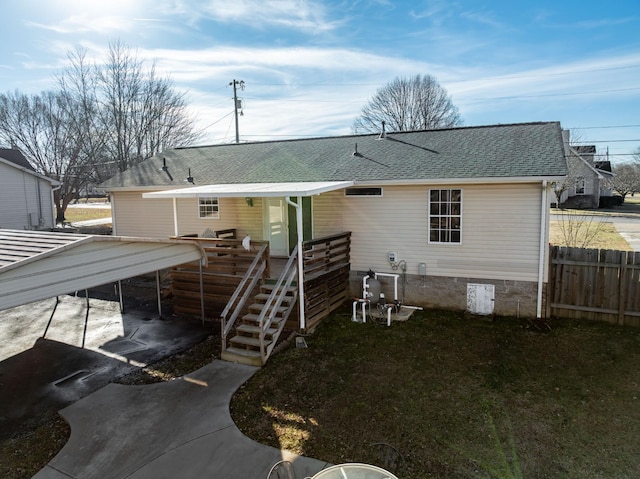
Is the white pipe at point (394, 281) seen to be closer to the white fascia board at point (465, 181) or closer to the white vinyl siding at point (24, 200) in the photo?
the white fascia board at point (465, 181)

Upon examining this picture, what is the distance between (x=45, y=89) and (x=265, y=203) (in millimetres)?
30679

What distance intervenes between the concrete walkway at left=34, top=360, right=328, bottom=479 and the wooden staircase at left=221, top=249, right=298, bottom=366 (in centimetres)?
78

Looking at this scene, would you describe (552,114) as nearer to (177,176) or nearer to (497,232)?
(497,232)

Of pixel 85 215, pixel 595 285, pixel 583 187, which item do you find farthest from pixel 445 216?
pixel 85 215

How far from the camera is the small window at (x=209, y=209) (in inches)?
526

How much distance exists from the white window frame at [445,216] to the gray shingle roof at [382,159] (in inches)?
22.5

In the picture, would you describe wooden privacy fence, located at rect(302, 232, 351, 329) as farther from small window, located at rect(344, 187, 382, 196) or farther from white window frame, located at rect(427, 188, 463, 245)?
white window frame, located at rect(427, 188, 463, 245)

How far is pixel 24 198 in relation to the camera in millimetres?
23906

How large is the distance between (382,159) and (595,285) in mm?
6268

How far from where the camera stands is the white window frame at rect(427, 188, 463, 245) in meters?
10.2

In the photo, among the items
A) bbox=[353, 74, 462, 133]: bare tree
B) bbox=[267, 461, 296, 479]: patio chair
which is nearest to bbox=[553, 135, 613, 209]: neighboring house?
bbox=[353, 74, 462, 133]: bare tree

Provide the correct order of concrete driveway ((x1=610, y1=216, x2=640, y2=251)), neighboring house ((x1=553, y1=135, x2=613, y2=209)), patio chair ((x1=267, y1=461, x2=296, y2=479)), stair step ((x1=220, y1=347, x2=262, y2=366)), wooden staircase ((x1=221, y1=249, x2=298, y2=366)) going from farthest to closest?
1. neighboring house ((x1=553, y1=135, x2=613, y2=209))
2. concrete driveway ((x1=610, y1=216, x2=640, y2=251))
3. wooden staircase ((x1=221, y1=249, x2=298, y2=366))
4. stair step ((x1=220, y1=347, x2=262, y2=366))
5. patio chair ((x1=267, y1=461, x2=296, y2=479))

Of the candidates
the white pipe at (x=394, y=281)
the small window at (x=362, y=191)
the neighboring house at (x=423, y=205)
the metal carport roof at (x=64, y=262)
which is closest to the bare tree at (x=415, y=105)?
the neighboring house at (x=423, y=205)

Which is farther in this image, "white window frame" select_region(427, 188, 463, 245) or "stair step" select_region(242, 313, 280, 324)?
"white window frame" select_region(427, 188, 463, 245)
